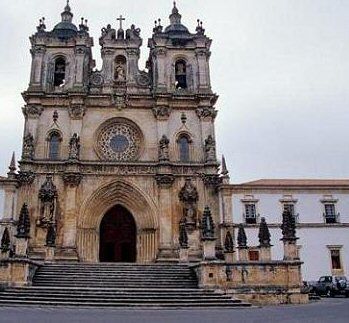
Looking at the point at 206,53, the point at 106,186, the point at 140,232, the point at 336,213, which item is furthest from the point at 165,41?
the point at 336,213

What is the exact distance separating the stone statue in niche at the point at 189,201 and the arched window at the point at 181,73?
9.11 meters

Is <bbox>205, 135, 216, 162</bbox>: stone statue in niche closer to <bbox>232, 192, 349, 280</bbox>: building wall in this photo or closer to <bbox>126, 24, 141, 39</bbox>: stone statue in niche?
<bbox>232, 192, 349, 280</bbox>: building wall

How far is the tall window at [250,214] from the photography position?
113 feet

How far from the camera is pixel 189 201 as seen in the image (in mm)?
33625

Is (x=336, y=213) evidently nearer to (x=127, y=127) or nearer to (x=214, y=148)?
(x=214, y=148)

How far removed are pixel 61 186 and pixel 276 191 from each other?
15690 mm

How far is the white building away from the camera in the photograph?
3409 centimetres

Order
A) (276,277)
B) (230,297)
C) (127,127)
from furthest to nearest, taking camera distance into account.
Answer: (127,127), (276,277), (230,297)

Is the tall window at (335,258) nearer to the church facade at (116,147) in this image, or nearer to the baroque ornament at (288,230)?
the church facade at (116,147)

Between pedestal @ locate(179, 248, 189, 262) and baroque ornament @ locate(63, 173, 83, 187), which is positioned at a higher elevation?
baroque ornament @ locate(63, 173, 83, 187)

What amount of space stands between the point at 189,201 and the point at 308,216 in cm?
906

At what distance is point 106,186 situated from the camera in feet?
111

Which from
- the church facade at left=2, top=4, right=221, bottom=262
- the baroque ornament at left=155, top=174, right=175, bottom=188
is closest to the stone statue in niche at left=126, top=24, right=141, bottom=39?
the church facade at left=2, top=4, right=221, bottom=262

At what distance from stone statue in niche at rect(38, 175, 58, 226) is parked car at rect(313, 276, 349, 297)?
18.2m
